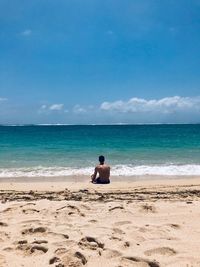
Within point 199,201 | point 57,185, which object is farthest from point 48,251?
point 57,185

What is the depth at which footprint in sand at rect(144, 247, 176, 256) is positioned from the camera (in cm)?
491

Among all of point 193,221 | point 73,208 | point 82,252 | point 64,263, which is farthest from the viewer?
point 73,208

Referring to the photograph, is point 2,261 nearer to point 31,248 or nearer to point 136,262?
point 31,248

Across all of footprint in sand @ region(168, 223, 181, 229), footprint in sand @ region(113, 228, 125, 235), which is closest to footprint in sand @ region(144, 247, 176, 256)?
footprint in sand @ region(113, 228, 125, 235)

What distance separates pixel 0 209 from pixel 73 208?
5.19ft

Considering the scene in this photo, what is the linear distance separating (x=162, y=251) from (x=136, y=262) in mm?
537

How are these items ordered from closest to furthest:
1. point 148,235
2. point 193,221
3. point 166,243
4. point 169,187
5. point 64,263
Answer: point 64,263, point 166,243, point 148,235, point 193,221, point 169,187

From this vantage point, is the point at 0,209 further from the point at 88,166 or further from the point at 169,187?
the point at 88,166

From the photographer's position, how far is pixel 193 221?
6.48m

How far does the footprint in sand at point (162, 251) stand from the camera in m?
4.91

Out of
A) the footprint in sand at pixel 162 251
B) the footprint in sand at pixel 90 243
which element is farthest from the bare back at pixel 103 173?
the footprint in sand at pixel 162 251

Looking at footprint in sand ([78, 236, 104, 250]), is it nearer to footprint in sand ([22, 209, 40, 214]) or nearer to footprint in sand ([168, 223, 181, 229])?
footprint in sand ([168, 223, 181, 229])

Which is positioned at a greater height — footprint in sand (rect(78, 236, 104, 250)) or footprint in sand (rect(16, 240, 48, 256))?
footprint in sand (rect(78, 236, 104, 250))

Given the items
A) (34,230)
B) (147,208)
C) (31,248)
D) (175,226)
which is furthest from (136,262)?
(147,208)
